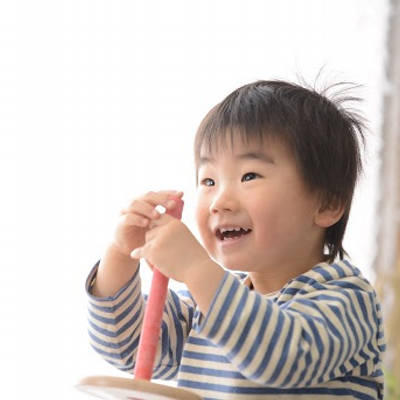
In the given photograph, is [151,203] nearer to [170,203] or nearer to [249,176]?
[170,203]

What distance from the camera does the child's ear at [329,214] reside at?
0.99 metres

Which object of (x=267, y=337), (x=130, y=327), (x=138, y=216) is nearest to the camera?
(x=267, y=337)

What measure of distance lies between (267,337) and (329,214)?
0.86 feet

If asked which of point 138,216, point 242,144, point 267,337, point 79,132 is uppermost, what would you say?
point 79,132

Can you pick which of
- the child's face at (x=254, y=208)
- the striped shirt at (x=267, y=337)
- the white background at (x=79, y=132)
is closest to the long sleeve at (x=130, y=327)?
the striped shirt at (x=267, y=337)

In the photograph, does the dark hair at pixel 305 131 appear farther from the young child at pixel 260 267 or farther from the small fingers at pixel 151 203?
the small fingers at pixel 151 203

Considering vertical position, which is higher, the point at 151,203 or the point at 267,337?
the point at 151,203

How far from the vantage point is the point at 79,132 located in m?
1.45

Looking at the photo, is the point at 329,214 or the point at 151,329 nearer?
the point at 151,329

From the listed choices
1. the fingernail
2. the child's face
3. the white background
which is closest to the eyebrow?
the child's face

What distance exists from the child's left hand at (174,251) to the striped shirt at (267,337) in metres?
0.04

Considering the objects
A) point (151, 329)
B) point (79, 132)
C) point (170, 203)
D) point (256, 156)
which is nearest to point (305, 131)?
point (256, 156)

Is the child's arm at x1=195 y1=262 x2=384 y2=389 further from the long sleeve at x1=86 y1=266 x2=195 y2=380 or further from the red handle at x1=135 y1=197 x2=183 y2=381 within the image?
the long sleeve at x1=86 y1=266 x2=195 y2=380

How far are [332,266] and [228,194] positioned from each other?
144mm
